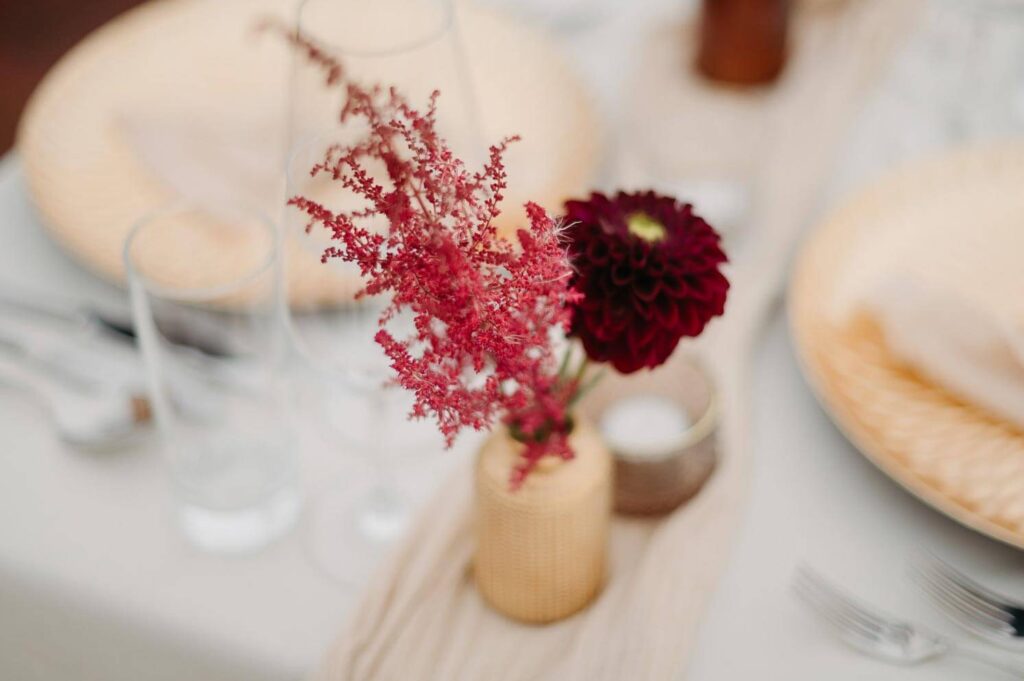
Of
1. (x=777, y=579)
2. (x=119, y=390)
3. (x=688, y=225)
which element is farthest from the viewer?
(x=119, y=390)

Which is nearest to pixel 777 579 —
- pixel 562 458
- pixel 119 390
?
pixel 562 458

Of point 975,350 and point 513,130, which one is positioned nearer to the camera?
point 975,350

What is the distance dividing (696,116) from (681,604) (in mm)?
593

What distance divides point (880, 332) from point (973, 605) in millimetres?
215

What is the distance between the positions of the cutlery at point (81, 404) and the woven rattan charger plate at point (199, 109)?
0.10 m

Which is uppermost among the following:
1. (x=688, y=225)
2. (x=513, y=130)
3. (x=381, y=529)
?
(x=688, y=225)

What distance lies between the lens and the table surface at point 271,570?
0.62m

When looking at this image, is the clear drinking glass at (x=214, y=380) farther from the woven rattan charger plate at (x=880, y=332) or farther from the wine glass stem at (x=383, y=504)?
the woven rattan charger plate at (x=880, y=332)

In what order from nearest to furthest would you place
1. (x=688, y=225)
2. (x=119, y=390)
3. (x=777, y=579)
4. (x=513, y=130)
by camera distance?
(x=688, y=225) → (x=777, y=579) → (x=119, y=390) → (x=513, y=130)

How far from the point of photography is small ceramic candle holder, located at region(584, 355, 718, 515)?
645 mm

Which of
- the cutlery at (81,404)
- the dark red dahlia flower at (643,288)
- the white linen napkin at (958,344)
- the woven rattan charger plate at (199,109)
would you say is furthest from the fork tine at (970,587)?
the cutlery at (81,404)

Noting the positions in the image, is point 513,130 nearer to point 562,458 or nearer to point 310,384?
point 310,384

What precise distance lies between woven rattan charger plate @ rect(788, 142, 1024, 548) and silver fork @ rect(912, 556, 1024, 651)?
1.4 inches

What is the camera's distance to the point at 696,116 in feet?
3.46
